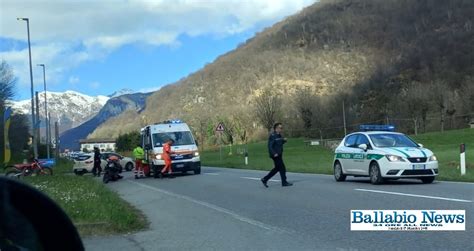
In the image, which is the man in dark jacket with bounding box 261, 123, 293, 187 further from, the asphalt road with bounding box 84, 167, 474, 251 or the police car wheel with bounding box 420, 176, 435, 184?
the police car wheel with bounding box 420, 176, 435, 184

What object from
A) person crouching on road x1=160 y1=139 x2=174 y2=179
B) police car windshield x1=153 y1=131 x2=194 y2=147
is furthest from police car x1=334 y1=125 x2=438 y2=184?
police car windshield x1=153 y1=131 x2=194 y2=147

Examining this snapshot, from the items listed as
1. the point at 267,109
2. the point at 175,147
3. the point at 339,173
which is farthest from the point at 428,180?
the point at 267,109

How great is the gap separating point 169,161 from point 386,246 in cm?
2064

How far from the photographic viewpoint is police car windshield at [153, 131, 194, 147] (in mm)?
29828

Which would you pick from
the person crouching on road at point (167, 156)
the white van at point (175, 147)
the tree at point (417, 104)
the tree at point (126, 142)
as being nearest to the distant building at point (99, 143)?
the tree at point (126, 142)

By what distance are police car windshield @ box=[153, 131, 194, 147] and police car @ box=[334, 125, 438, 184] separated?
1104cm

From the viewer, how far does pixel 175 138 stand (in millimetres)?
30078

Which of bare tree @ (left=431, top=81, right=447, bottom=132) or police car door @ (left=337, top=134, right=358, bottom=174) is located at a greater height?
bare tree @ (left=431, top=81, right=447, bottom=132)

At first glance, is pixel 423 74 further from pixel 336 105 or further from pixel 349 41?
pixel 349 41

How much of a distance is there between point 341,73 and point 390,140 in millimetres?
100967

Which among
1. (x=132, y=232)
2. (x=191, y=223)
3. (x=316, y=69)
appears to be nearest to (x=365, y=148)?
(x=191, y=223)

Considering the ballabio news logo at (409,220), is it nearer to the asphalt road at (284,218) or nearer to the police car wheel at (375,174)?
the asphalt road at (284,218)

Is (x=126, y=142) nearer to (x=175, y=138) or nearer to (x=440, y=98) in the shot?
(x=440, y=98)

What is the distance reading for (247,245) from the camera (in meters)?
8.73
